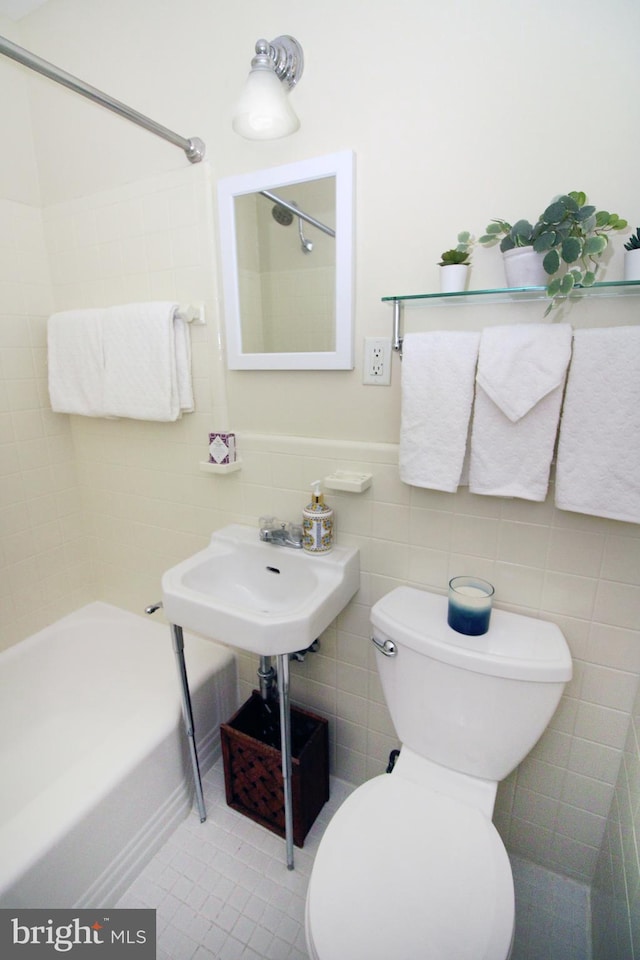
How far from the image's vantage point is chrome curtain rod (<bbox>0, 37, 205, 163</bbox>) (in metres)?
0.85

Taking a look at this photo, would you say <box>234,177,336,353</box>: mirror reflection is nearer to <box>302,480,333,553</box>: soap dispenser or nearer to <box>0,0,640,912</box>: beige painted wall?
<box>0,0,640,912</box>: beige painted wall

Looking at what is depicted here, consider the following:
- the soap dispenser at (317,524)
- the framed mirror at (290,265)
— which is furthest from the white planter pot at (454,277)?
the soap dispenser at (317,524)

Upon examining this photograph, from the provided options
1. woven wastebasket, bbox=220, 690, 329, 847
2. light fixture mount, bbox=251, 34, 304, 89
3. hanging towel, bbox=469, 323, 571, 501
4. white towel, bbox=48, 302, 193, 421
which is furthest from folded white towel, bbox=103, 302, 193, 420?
woven wastebasket, bbox=220, 690, 329, 847

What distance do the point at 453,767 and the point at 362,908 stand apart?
365 millimetres

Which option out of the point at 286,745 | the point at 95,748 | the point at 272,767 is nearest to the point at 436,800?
the point at 286,745

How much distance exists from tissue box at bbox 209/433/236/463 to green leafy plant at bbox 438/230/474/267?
2.51 feet

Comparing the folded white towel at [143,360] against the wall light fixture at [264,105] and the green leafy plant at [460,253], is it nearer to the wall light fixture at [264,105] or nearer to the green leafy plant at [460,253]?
the wall light fixture at [264,105]

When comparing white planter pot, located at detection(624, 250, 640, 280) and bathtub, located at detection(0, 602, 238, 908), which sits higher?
white planter pot, located at detection(624, 250, 640, 280)

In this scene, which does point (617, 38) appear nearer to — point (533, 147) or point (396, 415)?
point (533, 147)

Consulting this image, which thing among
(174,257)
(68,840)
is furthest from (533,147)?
(68,840)

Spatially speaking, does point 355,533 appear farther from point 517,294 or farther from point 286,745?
point 517,294

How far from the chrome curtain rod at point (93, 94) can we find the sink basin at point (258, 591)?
1.10m

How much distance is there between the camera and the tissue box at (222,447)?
135 cm

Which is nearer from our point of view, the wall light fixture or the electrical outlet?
the wall light fixture
